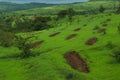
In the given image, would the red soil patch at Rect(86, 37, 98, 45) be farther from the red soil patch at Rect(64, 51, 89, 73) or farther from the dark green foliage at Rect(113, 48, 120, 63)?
the dark green foliage at Rect(113, 48, 120, 63)

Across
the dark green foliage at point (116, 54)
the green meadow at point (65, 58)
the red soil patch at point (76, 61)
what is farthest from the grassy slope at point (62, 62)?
the red soil patch at point (76, 61)

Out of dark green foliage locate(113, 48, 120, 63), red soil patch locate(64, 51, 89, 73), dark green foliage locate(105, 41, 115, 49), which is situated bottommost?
red soil patch locate(64, 51, 89, 73)

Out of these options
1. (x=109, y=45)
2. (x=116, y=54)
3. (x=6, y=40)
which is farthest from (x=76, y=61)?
(x=6, y=40)

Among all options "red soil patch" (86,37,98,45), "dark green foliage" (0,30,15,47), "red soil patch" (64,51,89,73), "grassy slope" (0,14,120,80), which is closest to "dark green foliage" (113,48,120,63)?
"grassy slope" (0,14,120,80)

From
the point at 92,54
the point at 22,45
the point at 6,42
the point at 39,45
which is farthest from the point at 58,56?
the point at 6,42

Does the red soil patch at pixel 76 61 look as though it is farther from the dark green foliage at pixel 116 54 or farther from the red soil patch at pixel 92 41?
the red soil patch at pixel 92 41

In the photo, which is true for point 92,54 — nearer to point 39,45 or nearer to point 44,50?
point 44,50

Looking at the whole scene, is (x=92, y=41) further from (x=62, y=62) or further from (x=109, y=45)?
(x=62, y=62)

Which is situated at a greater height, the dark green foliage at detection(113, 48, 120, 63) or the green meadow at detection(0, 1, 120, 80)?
the dark green foliage at detection(113, 48, 120, 63)

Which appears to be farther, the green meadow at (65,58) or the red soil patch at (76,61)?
the red soil patch at (76,61)
